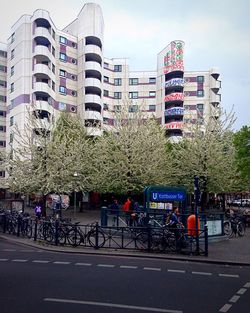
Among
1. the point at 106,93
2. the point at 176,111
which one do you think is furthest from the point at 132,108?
the point at 106,93

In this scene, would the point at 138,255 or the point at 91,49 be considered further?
the point at 91,49

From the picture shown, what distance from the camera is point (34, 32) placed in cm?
5891

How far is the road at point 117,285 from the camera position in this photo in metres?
8.27

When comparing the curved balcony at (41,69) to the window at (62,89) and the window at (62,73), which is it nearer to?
the window at (62,89)

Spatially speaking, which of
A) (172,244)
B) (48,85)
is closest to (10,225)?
(172,244)

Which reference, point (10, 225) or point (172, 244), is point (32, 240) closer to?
point (10, 225)

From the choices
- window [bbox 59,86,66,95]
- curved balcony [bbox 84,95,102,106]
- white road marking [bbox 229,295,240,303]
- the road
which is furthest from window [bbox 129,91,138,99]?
white road marking [bbox 229,295,240,303]

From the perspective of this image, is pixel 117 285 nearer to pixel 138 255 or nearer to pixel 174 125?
pixel 138 255

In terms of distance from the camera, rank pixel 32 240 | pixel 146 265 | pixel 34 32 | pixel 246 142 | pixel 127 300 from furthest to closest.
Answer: pixel 34 32 → pixel 246 142 → pixel 32 240 → pixel 146 265 → pixel 127 300

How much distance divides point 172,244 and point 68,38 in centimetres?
5669

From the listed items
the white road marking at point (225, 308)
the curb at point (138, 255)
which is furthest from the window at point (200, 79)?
the white road marking at point (225, 308)

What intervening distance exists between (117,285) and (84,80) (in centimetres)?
5846

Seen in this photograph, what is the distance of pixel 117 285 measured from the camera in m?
10.3

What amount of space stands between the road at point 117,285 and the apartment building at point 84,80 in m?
31.3
